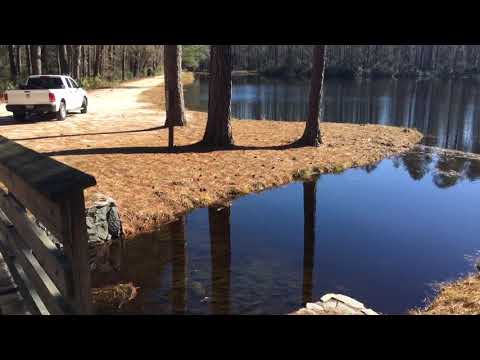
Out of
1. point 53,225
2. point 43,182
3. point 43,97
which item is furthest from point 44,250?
point 43,97

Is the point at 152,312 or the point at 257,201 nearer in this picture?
the point at 152,312

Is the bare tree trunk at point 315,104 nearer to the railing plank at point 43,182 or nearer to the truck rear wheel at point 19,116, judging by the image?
the truck rear wheel at point 19,116

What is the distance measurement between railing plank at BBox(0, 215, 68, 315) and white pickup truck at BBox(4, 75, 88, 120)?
13.7 m

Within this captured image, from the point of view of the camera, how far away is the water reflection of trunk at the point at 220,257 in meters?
5.77

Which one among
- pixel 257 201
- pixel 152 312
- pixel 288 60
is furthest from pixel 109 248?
pixel 288 60

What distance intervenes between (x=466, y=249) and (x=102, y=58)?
5158 centimetres

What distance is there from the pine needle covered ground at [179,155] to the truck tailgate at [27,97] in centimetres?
82

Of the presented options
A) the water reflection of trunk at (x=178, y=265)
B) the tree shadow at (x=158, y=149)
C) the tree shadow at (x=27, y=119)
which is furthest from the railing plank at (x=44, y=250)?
the tree shadow at (x=27, y=119)

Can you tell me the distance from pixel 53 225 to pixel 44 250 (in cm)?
50

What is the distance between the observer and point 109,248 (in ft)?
24.1

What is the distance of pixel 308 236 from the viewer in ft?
27.0

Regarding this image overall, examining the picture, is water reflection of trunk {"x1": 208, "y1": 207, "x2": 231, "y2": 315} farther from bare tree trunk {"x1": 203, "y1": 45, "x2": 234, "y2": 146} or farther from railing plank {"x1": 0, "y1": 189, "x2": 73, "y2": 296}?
bare tree trunk {"x1": 203, "y1": 45, "x2": 234, "y2": 146}

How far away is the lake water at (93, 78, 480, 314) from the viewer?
19.8 ft
